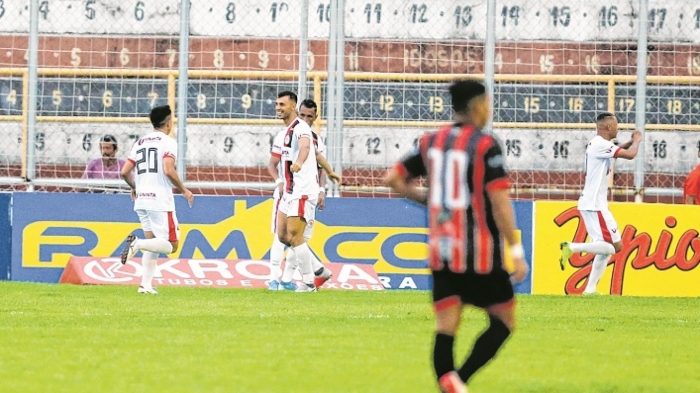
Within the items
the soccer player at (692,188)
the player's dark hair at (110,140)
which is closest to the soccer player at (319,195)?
the player's dark hair at (110,140)

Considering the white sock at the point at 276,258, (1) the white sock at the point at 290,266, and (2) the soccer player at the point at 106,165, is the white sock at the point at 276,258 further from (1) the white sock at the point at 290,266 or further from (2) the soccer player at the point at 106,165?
(2) the soccer player at the point at 106,165

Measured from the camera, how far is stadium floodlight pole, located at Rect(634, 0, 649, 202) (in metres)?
15.8

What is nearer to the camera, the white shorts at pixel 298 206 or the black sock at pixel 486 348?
the black sock at pixel 486 348

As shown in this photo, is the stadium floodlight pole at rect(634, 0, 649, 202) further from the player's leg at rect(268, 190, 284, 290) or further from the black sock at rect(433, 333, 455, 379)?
the black sock at rect(433, 333, 455, 379)

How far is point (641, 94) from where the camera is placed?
15797 mm

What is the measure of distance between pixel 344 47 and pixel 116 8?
3233 millimetres

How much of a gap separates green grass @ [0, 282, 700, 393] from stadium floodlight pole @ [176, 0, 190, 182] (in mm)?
2707

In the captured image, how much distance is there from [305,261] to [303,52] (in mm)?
3037

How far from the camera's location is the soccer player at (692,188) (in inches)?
623

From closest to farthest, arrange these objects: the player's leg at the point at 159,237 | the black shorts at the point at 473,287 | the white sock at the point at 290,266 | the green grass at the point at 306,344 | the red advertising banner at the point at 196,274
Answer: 1. the black shorts at the point at 473,287
2. the green grass at the point at 306,344
3. the player's leg at the point at 159,237
4. the white sock at the point at 290,266
5. the red advertising banner at the point at 196,274

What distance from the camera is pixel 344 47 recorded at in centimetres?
1592

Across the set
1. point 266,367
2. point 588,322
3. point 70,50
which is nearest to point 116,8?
point 70,50

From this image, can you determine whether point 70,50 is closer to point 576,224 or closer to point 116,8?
point 116,8

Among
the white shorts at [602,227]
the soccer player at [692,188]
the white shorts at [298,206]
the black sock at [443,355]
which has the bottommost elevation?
the black sock at [443,355]
